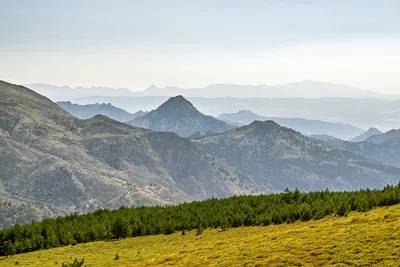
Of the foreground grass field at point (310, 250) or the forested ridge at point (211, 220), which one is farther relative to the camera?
the forested ridge at point (211, 220)

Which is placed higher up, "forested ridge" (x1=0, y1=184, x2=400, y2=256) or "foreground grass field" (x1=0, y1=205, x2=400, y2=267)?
"foreground grass field" (x1=0, y1=205, x2=400, y2=267)

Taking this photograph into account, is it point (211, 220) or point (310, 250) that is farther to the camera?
point (211, 220)

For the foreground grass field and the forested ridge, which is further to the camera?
the forested ridge

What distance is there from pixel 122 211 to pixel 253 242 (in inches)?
3431

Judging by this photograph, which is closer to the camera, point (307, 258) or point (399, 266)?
point (399, 266)

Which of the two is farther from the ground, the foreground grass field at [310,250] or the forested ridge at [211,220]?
the foreground grass field at [310,250]

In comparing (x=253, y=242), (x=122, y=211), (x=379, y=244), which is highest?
(x=379, y=244)

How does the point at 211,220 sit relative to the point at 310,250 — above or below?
Answer: below

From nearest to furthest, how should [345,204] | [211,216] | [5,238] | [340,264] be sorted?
1. [340,264]
2. [345,204]
3. [5,238]
4. [211,216]

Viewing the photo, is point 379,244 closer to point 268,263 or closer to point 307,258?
point 307,258

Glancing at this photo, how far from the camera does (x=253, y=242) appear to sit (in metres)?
51.7

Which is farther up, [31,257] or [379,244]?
[379,244]

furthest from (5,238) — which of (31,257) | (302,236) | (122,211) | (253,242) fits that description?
(302,236)

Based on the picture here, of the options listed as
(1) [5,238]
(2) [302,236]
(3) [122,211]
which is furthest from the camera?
(3) [122,211]
